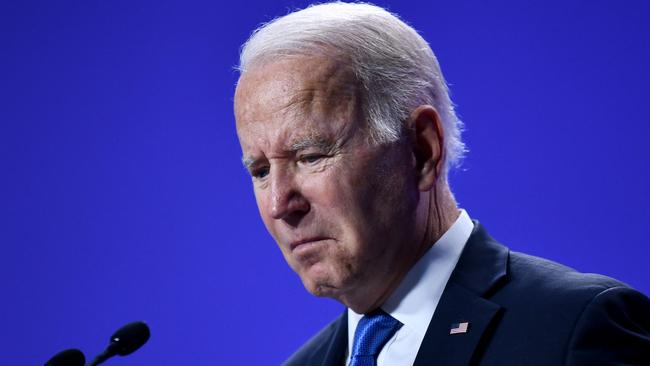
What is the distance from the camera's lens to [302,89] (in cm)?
197

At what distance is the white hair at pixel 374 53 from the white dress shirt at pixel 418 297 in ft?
0.73

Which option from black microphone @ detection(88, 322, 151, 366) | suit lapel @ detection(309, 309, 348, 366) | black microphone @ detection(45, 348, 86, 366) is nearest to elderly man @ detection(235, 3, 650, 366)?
suit lapel @ detection(309, 309, 348, 366)

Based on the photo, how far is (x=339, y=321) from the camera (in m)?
2.41

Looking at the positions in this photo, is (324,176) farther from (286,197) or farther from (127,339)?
(127,339)

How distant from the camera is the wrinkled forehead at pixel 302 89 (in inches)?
77.2

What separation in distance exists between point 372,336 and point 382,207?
32 cm

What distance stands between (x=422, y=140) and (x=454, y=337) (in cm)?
45

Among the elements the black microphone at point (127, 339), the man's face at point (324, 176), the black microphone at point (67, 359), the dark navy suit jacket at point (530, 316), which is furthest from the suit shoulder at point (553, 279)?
the black microphone at point (67, 359)

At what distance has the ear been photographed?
6.82ft

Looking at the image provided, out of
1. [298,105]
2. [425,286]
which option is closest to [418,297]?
[425,286]

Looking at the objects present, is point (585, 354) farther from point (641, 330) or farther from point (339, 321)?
point (339, 321)

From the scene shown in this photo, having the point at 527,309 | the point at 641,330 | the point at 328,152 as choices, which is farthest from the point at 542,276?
the point at 328,152

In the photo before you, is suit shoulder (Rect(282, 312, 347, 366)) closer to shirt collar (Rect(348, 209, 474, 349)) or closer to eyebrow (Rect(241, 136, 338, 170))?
shirt collar (Rect(348, 209, 474, 349))

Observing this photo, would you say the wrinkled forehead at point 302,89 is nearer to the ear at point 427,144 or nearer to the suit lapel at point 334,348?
the ear at point 427,144
